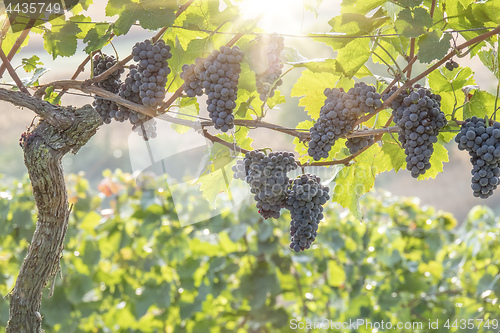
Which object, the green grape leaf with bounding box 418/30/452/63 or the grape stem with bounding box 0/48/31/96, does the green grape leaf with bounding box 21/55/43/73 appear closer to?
the grape stem with bounding box 0/48/31/96

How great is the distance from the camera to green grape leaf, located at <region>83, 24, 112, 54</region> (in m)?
0.97

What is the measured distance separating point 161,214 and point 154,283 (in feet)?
1.18

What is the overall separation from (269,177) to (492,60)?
0.48 meters

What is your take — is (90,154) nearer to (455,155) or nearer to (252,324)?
(252,324)

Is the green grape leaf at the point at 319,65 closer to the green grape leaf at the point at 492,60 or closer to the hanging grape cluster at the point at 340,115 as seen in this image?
the hanging grape cluster at the point at 340,115

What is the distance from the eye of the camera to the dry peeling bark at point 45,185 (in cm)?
100

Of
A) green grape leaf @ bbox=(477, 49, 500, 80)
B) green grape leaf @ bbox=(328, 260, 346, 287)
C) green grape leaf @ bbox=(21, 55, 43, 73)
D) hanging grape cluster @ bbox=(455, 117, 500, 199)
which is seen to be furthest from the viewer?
green grape leaf @ bbox=(328, 260, 346, 287)

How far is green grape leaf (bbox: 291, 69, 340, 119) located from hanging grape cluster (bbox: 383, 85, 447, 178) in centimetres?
22

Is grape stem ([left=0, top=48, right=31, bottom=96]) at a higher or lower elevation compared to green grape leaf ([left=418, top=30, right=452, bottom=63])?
higher

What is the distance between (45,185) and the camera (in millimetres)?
1030

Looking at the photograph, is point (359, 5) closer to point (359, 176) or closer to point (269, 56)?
point (269, 56)

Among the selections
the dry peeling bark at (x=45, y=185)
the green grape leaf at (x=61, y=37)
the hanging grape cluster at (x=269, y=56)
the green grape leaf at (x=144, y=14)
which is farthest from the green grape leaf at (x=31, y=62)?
the hanging grape cluster at (x=269, y=56)

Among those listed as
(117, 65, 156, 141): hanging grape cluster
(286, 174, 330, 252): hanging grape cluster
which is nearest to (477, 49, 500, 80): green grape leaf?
(286, 174, 330, 252): hanging grape cluster

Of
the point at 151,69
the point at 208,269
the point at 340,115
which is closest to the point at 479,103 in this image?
the point at 340,115
